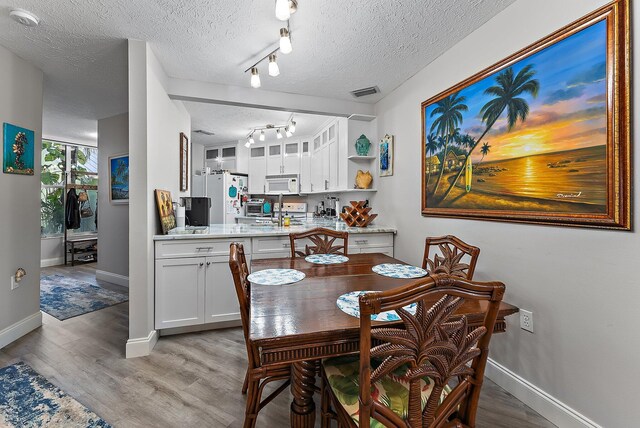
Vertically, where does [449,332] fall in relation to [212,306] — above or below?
above

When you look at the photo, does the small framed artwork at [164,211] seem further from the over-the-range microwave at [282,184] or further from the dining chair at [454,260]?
the over-the-range microwave at [282,184]

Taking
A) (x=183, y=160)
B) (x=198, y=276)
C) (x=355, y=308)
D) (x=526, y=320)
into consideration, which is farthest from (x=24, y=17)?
(x=526, y=320)

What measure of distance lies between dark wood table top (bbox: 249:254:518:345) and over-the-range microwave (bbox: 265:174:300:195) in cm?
329

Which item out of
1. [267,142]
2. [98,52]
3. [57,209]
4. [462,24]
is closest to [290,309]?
[462,24]

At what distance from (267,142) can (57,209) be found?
167 inches

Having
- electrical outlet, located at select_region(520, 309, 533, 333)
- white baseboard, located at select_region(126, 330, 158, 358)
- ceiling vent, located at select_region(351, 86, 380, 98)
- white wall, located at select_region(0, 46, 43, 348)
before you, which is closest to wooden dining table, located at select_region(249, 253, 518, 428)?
electrical outlet, located at select_region(520, 309, 533, 333)

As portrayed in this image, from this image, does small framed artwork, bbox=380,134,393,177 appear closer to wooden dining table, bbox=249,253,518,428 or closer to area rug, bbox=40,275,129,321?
wooden dining table, bbox=249,253,518,428

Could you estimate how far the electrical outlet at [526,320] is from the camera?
1686 millimetres

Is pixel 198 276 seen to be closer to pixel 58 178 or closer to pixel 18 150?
pixel 18 150

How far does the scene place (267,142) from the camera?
5.56m

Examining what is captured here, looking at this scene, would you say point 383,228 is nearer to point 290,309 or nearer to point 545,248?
point 545,248

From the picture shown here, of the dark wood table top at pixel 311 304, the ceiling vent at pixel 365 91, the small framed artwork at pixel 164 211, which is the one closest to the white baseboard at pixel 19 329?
the small framed artwork at pixel 164 211

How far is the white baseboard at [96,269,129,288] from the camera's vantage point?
400 cm

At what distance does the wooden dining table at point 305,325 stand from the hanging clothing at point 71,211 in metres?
5.71
